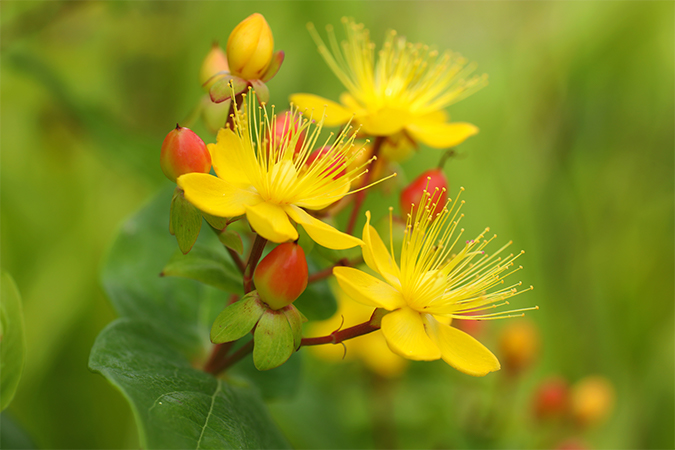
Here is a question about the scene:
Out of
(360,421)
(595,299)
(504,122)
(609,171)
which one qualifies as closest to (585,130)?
(609,171)

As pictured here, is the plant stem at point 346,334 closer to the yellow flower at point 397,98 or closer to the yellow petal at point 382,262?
the yellow petal at point 382,262

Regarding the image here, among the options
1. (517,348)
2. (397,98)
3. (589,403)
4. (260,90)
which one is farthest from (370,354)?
(260,90)

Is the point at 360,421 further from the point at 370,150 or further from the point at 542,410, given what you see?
the point at 370,150

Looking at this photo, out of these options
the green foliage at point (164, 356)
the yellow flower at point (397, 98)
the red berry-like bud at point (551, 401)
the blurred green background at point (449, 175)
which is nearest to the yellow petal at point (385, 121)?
the yellow flower at point (397, 98)

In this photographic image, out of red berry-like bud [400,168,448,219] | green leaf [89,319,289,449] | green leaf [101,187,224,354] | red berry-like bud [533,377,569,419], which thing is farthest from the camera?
A: red berry-like bud [533,377,569,419]

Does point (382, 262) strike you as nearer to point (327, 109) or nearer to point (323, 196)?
point (323, 196)

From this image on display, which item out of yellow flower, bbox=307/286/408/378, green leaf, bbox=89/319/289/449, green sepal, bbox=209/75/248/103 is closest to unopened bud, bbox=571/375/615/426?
yellow flower, bbox=307/286/408/378

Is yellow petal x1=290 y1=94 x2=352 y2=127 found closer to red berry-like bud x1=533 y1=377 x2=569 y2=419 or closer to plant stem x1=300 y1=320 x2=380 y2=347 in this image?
plant stem x1=300 y1=320 x2=380 y2=347
